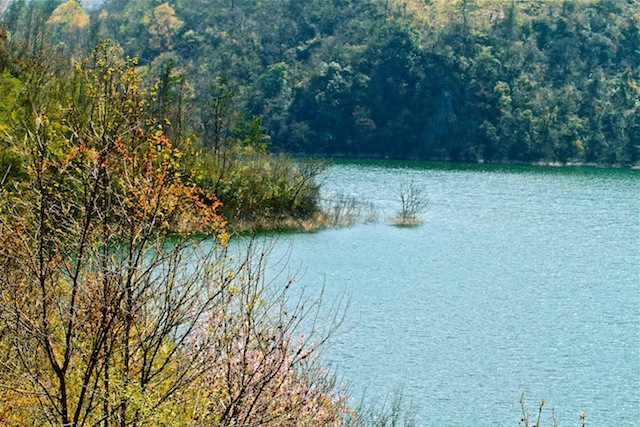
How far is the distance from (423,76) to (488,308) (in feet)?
303

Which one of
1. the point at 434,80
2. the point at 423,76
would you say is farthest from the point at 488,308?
the point at 434,80

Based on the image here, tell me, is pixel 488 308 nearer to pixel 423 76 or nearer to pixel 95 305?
pixel 95 305

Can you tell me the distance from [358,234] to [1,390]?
32.2 meters

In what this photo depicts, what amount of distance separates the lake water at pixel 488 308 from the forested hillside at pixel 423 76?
57.1 metres

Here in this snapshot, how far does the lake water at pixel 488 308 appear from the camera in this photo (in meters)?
18.5

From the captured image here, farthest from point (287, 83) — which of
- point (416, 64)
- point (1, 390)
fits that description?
point (1, 390)

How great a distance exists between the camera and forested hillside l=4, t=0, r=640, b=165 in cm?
11262

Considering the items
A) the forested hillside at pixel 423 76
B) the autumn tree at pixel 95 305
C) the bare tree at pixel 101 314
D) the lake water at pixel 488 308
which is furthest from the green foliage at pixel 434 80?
the autumn tree at pixel 95 305

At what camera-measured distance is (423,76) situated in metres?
117

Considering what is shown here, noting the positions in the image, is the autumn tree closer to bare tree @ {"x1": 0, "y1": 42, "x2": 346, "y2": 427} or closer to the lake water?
bare tree @ {"x1": 0, "y1": 42, "x2": 346, "y2": 427}

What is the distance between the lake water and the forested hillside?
2246 inches

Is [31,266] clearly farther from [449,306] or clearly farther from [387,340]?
[449,306]

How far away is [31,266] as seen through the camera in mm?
7207

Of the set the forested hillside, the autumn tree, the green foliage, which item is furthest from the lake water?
the green foliage
